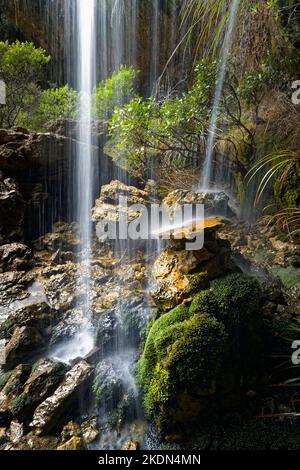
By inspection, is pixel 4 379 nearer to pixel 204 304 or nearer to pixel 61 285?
pixel 61 285

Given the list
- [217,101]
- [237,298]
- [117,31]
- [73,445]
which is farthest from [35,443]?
[117,31]

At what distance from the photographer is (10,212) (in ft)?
19.3

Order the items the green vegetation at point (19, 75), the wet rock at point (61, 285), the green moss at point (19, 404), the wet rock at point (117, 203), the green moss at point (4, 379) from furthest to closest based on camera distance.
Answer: the green vegetation at point (19, 75) < the wet rock at point (117, 203) < the wet rock at point (61, 285) < the green moss at point (4, 379) < the green moss at point (19, 404)

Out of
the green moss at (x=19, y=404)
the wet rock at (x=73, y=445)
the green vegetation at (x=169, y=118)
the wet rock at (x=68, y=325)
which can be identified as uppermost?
the green vegetation at (x=169, y=118)

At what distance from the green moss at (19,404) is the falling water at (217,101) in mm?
4740

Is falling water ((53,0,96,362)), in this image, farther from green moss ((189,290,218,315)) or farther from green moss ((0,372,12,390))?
green moss ((189,290,218,315))

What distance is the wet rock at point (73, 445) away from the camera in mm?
2502

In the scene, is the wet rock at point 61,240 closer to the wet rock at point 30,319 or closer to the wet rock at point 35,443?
the wet rock at point 30,319

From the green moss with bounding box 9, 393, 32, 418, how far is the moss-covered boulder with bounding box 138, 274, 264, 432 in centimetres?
125

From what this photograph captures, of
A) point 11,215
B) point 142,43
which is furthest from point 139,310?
point 142,43

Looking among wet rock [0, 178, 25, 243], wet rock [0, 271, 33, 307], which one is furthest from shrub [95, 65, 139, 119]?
wet rock [0, 271, 33, 307]

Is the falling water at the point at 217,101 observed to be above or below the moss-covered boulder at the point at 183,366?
above

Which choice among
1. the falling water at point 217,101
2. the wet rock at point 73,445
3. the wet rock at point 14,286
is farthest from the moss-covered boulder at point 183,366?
the falling water at point 217,101

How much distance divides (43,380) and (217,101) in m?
5.02
